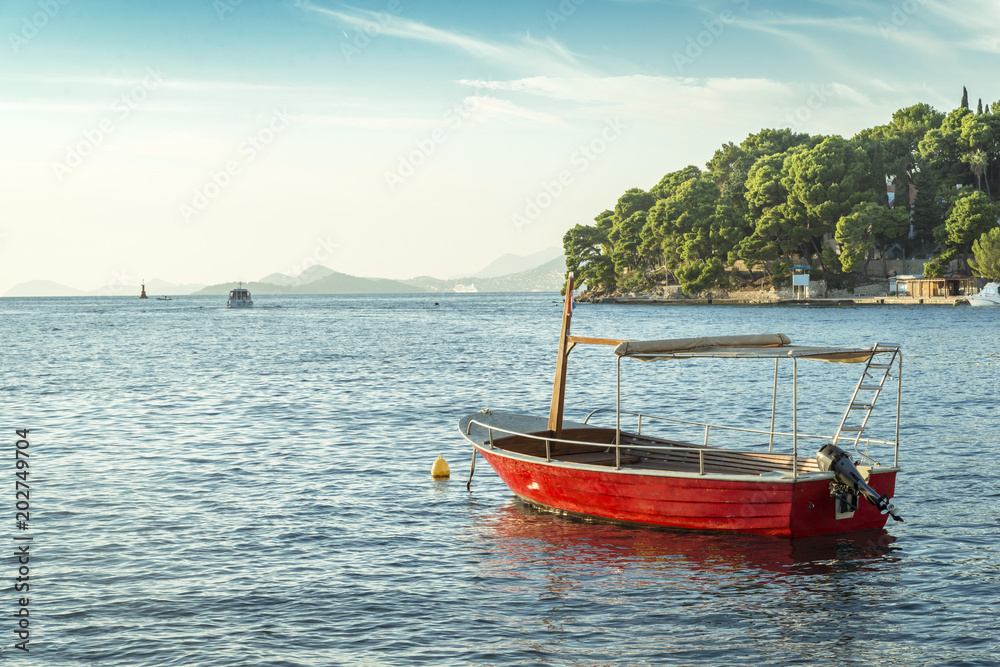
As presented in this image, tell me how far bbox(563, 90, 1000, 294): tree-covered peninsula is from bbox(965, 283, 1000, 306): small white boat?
3.23 meters

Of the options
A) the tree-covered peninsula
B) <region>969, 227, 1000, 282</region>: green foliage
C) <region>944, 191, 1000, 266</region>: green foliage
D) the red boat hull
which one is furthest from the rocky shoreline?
the red boat hull

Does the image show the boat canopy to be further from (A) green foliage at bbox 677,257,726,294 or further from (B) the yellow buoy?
(A) green foliage at bbox 677,257,726,294

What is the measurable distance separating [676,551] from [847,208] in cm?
12364

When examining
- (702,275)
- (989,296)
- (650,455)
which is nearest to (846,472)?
(650,455)

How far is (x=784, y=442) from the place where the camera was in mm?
27469

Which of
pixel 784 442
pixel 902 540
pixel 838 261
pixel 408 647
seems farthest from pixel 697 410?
pixel 838 261

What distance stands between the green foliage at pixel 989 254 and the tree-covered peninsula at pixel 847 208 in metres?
0.15

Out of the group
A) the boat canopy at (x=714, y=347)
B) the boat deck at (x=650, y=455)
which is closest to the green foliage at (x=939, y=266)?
the boat deck at (x=650, y=455)

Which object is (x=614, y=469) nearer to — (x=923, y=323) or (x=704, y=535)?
(x=704, y=535)

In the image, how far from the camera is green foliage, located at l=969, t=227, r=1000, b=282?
11650cm

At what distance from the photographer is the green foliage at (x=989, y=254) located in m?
116

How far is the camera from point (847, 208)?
5025 inches

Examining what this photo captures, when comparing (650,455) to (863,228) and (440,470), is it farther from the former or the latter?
(863,228)

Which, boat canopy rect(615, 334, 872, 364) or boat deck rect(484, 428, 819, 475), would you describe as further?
boat deck rect(484, 428, 819, 475)
